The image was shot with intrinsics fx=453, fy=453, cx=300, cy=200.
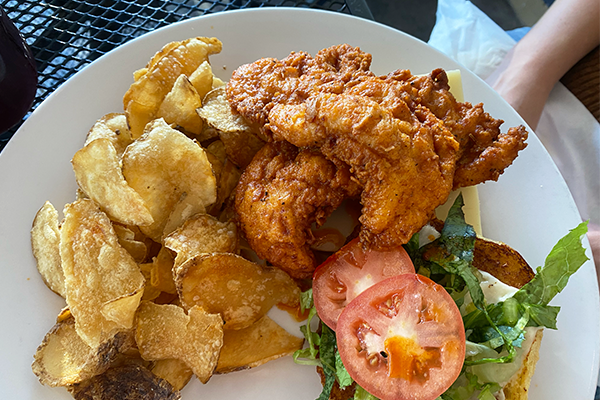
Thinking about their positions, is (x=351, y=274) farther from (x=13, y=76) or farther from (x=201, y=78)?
(x=13, y=76)

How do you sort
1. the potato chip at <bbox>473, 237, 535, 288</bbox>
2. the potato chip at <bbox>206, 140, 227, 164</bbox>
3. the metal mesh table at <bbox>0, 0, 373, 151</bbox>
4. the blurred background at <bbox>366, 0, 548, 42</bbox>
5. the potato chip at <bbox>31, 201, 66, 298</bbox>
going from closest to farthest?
the potato chip at <bbox>31, 201, 66, 298</bbox> → the potato chip at <bbox>473, 237, 535, 288</bbox> → the potato chip at <bbox>206, 140, 227, 164</bbox> → the metal mesh table at <bbox>0, 0, 373, 151</bbox> → the blurred background at <bbox>366, 0, 548, 42</bbox>

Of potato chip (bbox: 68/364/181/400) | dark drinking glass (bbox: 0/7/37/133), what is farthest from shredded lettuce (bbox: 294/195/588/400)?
dark drinking glass (bbox: 0/7/37/133)

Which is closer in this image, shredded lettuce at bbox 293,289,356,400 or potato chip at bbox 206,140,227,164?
shredded lettuce at bbox 293,289,356,400

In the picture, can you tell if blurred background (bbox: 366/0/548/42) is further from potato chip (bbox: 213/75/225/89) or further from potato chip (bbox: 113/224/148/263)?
potato chip (bbox: 113/224/148/263)

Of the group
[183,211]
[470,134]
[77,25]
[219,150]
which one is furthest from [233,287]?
[77,25]

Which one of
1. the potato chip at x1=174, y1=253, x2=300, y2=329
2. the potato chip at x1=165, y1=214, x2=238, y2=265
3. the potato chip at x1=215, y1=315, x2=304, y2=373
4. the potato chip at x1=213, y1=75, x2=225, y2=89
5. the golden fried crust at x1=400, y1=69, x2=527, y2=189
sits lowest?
the potato chip at x1=215, y1=315, x2=304, y2=373

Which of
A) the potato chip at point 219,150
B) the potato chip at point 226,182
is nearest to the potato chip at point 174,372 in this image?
the potato chip at point 226,182
